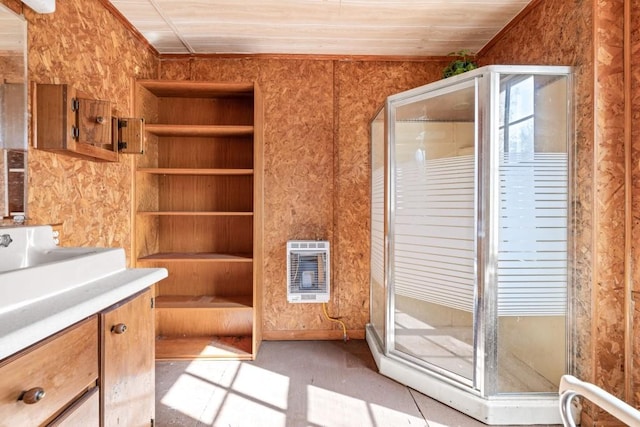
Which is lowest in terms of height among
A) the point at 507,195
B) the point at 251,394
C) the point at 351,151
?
the point at 251,394

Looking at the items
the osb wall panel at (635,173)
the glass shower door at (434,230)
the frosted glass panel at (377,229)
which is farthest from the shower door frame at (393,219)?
the osb wall panel at (635,173)

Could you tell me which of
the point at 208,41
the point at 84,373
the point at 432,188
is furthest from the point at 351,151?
the point at 84,373

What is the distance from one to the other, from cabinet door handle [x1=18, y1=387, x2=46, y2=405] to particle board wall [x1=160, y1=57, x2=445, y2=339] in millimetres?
2084

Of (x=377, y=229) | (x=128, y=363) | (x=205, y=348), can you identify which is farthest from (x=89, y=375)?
(x=377, y=229)

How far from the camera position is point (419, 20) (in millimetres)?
2277

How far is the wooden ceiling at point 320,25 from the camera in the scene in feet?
6.93

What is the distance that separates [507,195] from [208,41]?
7.92 ft

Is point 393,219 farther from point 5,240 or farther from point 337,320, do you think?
point 5,240

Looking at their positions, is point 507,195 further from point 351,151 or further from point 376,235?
point 351,151

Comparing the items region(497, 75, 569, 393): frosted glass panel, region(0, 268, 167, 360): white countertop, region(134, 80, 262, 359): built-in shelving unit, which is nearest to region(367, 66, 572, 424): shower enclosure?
region(497, 75, 569, 393): frosted glass panel

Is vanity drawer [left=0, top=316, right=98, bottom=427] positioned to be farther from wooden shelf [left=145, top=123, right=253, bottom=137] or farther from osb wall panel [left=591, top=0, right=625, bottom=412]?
osb wall panel [left=591, top=0, right=625, bottom=412]

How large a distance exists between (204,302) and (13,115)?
167 centimetres

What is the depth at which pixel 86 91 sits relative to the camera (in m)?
1.88

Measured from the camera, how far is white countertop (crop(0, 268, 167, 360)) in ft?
2.11
